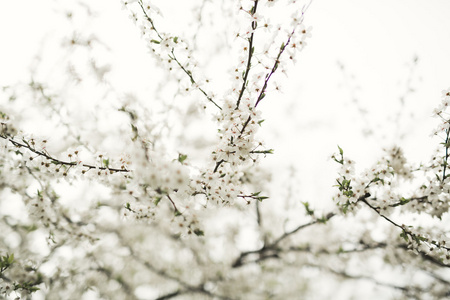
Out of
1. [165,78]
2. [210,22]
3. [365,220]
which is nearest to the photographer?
[210,22]

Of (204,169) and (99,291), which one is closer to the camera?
(204,169)

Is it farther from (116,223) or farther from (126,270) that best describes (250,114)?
(126,270)

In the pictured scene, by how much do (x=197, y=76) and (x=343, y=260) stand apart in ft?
22.7

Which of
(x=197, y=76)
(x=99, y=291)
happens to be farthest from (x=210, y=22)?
(x=99, y=291)

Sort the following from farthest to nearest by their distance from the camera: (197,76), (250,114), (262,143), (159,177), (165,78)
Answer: (165,78) < (197,76) < (262,143) < (250,114) < (159,177)

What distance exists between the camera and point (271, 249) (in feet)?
18.3

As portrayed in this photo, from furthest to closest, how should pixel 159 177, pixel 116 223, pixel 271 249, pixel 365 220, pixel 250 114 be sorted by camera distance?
pixel 116 223, pixel 365 220, pixel 271 249, pixel 250 114, pixel 159 177

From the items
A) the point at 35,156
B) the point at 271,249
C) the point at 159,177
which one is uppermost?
the point at 271,249

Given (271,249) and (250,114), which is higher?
(271,249)

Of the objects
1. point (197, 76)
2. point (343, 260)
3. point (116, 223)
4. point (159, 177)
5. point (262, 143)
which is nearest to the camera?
point (159, 177)

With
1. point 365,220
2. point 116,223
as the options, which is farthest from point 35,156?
point 365,220

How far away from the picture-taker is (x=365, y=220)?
19.9 ft

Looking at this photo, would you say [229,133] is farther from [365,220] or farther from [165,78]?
[365,220]

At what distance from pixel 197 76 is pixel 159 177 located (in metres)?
1.38
